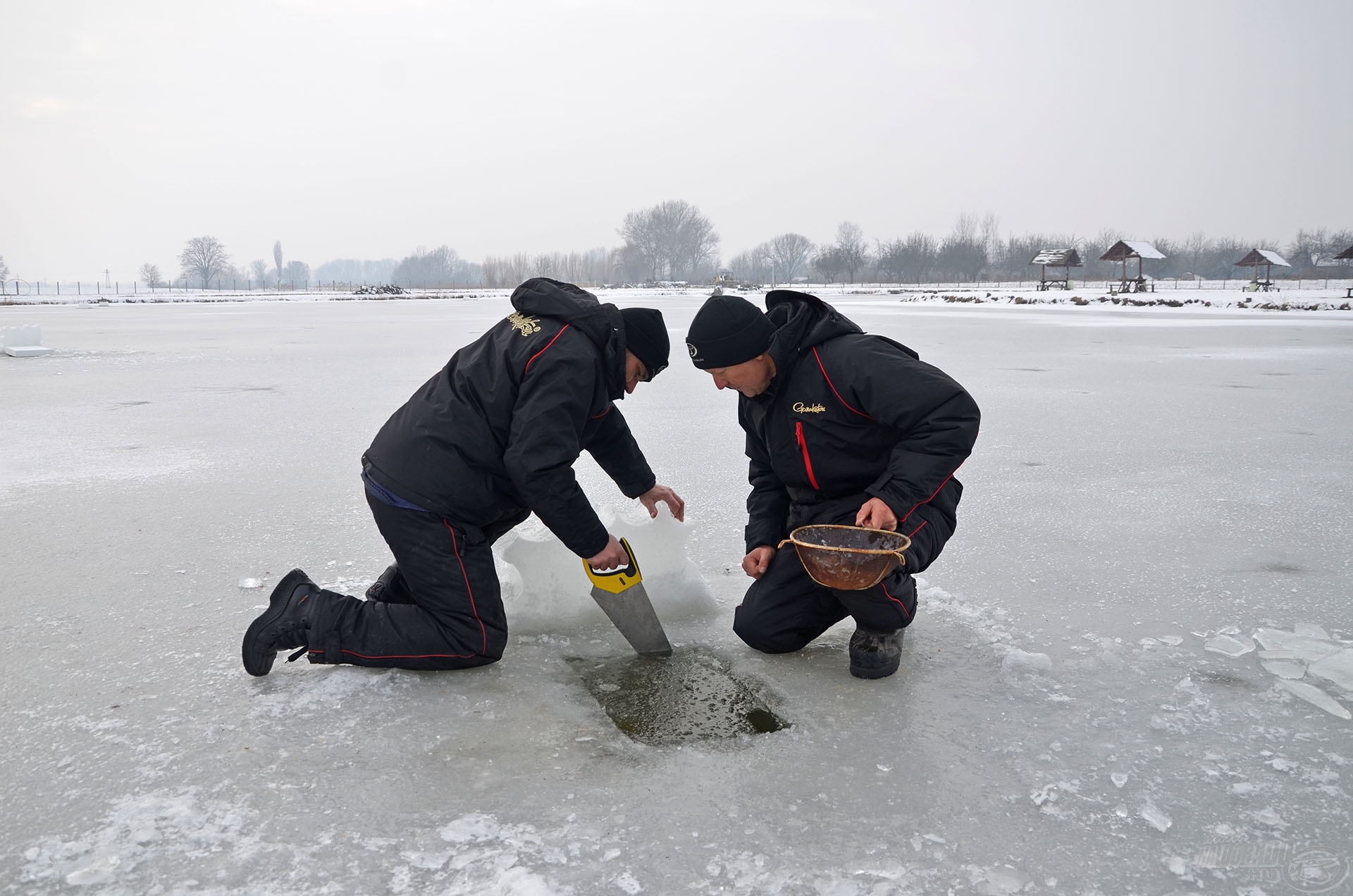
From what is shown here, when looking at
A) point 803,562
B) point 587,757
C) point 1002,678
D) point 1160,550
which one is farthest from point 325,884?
point 1160,550

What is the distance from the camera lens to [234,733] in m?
2.33

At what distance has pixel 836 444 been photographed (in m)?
2.83

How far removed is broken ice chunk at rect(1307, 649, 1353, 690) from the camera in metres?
2.60

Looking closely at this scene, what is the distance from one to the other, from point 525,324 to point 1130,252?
166 ft

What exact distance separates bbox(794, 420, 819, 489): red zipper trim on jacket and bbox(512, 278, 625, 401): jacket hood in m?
0.56

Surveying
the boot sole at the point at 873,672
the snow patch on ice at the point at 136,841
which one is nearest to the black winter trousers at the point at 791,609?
the boot sole at the point at 873,672

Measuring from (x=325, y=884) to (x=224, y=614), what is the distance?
1.65 m

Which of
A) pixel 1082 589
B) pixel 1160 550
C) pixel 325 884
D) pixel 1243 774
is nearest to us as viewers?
pixel 325 884

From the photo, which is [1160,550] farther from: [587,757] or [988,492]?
[587,757]

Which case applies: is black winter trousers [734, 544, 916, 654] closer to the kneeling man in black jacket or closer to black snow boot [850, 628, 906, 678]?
black snow boot [850, 628, 906, 678]

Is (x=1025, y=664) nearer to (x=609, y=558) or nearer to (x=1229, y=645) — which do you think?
(x=1229, y=645)

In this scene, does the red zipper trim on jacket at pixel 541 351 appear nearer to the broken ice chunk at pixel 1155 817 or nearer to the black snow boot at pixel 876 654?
the black snow boot at pixel 876 654

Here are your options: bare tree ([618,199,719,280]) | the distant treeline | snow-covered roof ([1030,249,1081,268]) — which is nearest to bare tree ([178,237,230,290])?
the distant treeline

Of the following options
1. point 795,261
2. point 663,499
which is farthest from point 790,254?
point 663,499
